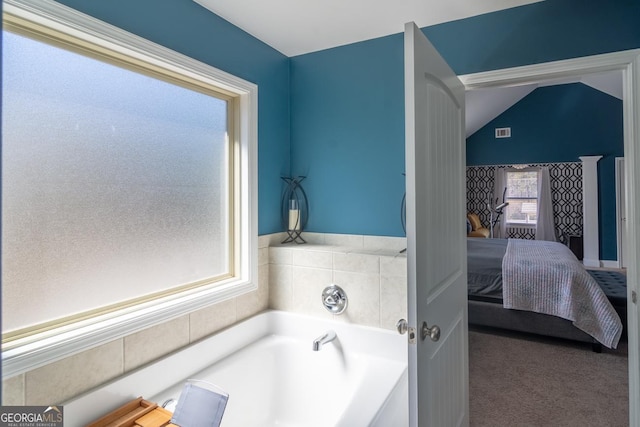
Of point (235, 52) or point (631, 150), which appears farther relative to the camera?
point (235, 52)

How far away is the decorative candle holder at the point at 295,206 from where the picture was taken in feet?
8.26

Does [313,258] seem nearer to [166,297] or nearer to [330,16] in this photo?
[166,297]

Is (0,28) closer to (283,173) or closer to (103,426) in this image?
(103,426)

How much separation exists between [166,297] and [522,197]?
24.4 ft

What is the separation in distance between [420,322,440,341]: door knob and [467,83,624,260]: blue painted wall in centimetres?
660

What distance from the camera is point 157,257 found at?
182 cm

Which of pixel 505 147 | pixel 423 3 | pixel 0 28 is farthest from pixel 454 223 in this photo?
pixel 505 147

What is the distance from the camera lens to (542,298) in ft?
10.9

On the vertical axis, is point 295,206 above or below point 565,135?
below

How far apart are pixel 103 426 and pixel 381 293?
1.40m

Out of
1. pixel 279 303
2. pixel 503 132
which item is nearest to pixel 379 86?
pixel 279 303

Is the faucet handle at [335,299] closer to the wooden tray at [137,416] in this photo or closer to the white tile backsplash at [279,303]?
the white tile backsplash at [279,303]

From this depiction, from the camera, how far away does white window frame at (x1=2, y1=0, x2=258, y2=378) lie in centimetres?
128

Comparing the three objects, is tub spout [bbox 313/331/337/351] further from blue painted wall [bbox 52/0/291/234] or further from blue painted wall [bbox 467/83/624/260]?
blue painted wall [bbox 467/83/624/260]
